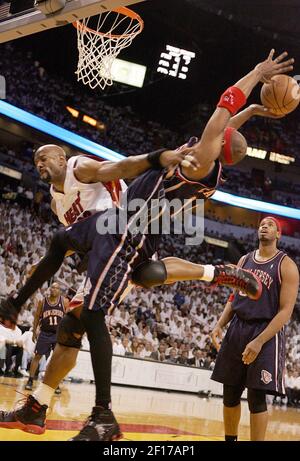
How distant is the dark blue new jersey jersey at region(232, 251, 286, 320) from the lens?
4500 mm

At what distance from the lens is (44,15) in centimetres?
622

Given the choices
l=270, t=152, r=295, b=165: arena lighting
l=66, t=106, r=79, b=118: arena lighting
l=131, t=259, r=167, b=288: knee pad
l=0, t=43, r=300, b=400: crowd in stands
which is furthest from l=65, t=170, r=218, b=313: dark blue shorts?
l=270, t=152, r=295, b=165: arena lighting

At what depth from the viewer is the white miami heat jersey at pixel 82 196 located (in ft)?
13.6

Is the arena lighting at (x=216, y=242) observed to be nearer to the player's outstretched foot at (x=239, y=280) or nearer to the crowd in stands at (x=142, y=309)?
the crowd in stands at (x=142, y=309)

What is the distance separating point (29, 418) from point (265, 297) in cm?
201

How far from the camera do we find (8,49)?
21.3 m

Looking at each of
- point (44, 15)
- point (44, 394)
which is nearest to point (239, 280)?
point (44, 394)

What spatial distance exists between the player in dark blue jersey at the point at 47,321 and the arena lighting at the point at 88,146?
10.6 metres

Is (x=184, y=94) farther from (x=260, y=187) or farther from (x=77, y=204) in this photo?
(x=77, y=204)

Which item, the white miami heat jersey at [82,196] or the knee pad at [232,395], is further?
the knee pad at [232,395]

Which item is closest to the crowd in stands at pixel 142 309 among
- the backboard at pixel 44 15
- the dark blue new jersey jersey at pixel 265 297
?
the backboard at pixel 44 15

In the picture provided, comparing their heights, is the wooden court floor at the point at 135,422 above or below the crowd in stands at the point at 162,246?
below

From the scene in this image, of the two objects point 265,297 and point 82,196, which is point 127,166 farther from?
point 265,297

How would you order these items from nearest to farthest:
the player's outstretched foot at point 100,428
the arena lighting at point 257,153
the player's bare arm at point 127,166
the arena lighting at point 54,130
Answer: the player's outstretched foot at point 100,428
the player's bare arm at point 127,166
the arena lighting at point 54,130
the arena lighting at point 257,153
